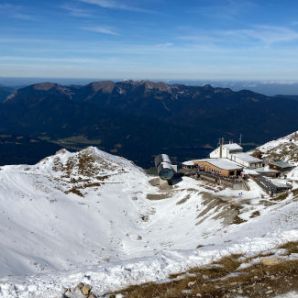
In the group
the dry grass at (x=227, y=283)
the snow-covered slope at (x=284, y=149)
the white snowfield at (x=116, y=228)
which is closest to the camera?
the dry grass at (x=227, y=283)

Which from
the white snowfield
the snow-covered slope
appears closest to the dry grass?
the white snowfield

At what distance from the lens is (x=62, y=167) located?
339ft

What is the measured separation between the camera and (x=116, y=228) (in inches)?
2532

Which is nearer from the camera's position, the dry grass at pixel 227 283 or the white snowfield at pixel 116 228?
the dry grass at pixel 227 283

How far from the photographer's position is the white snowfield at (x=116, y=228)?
2478cm

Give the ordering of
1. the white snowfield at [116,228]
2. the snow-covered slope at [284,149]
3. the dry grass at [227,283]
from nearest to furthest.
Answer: the dry grass at [227,283], the white snowfield at [116,228], the snow-covered slope at [284,149]

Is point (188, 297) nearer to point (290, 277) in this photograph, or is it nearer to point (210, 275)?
point (210, 275)

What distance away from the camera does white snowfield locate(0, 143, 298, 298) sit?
81.3 ft

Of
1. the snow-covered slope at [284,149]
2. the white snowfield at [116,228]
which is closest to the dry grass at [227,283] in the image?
the white snowfield at [116,228]

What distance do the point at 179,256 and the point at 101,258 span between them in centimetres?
2469

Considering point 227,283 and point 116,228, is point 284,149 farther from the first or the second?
point 227,283

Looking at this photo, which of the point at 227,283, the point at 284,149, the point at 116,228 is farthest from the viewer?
the point at 284,149

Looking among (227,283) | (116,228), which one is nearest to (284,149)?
(116,228)

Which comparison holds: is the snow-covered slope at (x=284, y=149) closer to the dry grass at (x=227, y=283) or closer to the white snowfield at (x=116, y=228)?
the white snowfield at (x=116, y=228)
